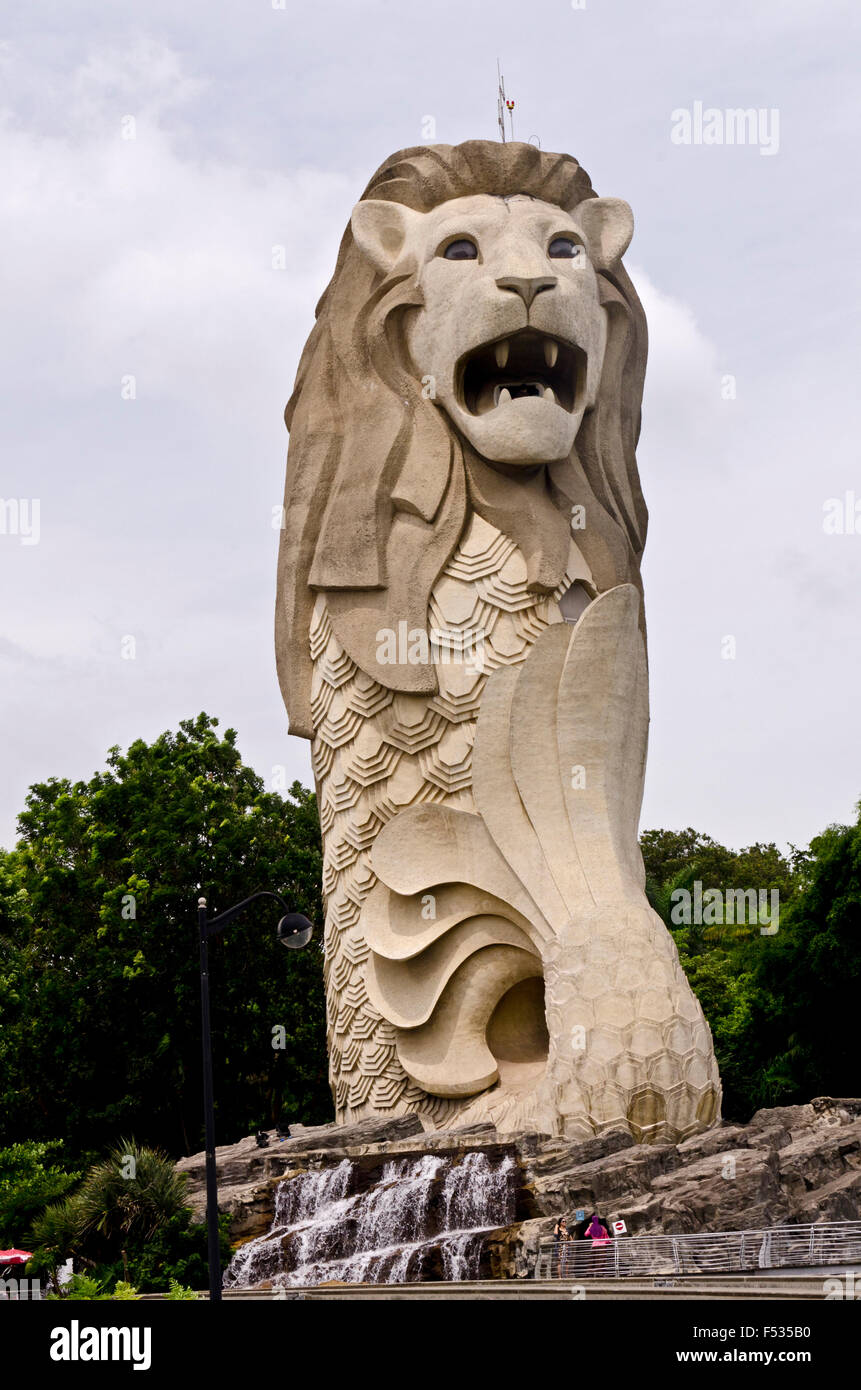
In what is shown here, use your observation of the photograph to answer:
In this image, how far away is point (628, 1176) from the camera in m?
16.2

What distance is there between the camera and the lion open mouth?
21734 millimetres

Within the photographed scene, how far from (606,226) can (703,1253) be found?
15.5 meters

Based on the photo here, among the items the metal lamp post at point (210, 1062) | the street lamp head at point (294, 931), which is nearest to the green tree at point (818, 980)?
the street lamp head at point (294, 931)

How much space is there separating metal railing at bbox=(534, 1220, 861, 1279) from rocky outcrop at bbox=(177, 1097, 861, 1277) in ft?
2.08

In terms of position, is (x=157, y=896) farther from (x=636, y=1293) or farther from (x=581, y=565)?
(x=636, y=1293)

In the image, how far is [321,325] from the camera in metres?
23.8

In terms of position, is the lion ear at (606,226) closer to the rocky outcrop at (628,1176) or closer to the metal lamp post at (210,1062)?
the rocky outcrop at (628,1176)

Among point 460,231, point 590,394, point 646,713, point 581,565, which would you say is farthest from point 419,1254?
point 460,231

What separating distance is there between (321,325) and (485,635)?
5.88 metres

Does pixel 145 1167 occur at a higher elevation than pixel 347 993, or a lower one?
lower

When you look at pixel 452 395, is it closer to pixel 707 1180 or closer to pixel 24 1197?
pixel 707 1180
